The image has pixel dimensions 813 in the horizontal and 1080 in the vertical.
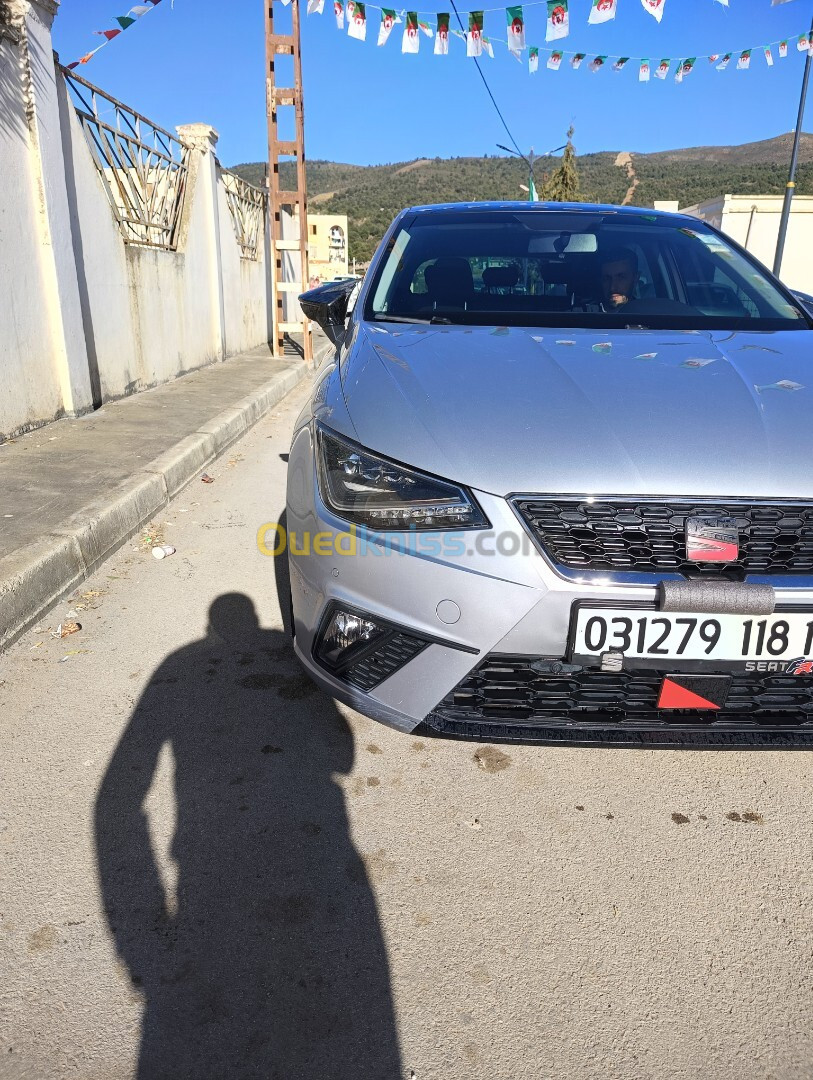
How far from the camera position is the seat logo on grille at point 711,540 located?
5.00 ft

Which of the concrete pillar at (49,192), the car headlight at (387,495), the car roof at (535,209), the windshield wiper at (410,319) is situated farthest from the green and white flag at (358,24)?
the car headlight at (387,495)

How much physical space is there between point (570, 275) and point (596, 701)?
184 cm

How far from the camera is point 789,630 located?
1.53 meters

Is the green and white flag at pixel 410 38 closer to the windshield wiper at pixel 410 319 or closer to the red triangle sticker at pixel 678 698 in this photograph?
the windshield wiper at pixel 410 319

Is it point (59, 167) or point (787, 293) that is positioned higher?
point (59, 167)

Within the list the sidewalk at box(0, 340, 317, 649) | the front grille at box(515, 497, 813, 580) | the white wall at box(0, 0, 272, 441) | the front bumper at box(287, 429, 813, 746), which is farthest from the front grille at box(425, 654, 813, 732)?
the white wall at box(0, 0, 272, 441)

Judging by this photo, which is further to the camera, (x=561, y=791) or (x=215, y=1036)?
(x=561, y=791)

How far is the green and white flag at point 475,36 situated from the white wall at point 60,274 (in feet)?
17.9

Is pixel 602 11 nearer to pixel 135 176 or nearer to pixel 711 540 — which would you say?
pixel 135 176

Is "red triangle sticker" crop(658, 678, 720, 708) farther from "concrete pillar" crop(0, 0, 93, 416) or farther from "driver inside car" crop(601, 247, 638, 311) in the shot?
"concrete pillar" crop(0, 0, 93, 416)

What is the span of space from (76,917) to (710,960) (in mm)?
1314

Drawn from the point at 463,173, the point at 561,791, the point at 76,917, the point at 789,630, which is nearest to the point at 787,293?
the point at 789,630

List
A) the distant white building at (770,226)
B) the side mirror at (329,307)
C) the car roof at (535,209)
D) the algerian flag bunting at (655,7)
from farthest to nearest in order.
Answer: the distant white building at (770,226)
the algerian flag bunting at (655,7)
the car roof at (535,209)
the side mirror at (329,307)

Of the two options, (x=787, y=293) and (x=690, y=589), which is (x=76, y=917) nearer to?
(x=690, y=589)
